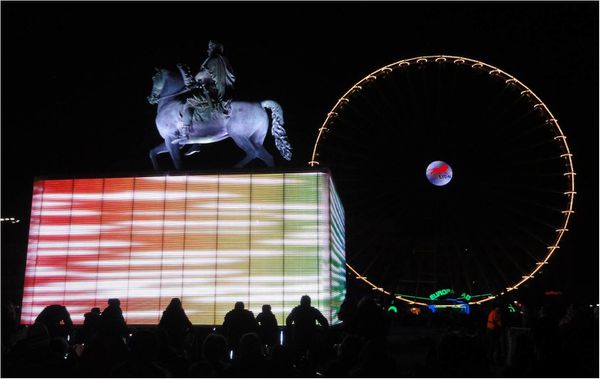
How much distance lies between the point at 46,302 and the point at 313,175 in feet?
24.5

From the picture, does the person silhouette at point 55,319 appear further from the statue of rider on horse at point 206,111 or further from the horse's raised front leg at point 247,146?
the horse's raised front leg at point 247,146

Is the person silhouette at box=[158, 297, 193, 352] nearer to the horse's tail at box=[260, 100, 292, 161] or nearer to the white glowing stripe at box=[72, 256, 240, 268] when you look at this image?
the white glowing stripe at box=[72, 256, 240, 268]

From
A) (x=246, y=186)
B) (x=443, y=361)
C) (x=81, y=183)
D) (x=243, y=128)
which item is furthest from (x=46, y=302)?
(x=443, y=361)

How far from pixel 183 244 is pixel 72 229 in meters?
2.97

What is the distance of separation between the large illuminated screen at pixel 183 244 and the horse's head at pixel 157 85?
261 cm

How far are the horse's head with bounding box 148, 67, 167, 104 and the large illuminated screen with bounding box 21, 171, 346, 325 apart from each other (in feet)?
8.56

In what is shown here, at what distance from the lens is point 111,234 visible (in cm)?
1491

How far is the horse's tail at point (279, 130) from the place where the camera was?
16.8 m

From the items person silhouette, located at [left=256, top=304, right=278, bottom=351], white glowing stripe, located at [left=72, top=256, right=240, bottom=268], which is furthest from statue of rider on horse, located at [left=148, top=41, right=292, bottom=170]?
person silhouette, located at [left=256, top=304, right=278, bottom=351]

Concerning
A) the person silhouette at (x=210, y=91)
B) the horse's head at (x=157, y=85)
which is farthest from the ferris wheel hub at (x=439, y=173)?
the horse's head at (x=157, y=85)

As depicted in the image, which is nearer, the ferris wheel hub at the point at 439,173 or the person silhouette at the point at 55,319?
the person silhouette at the point at 55,319

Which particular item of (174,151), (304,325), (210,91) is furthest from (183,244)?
(304,325)

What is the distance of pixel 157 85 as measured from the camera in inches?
646

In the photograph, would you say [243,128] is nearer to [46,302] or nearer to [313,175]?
[313,175]
